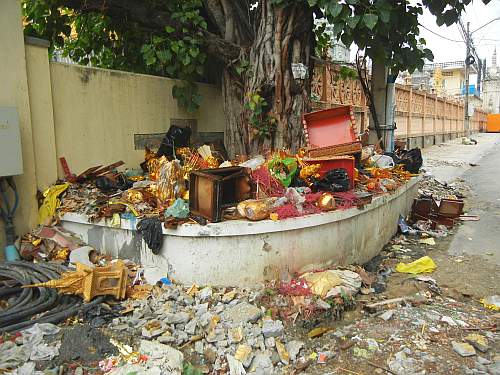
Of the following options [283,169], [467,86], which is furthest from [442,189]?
[467,86]

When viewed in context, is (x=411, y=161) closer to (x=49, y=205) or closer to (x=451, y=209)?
(x=451, y=209)

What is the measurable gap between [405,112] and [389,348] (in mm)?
14716

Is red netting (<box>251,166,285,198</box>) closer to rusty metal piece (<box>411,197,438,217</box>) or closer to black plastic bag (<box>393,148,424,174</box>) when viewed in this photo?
rusty metal piece (<box>411,197,438,217</box>)

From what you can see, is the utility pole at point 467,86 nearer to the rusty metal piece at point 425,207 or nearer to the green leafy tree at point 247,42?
the rusty metal piece at point 425,207

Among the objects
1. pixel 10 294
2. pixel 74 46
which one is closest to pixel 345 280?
pixel 10 294

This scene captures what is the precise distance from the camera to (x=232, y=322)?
3.33 metres

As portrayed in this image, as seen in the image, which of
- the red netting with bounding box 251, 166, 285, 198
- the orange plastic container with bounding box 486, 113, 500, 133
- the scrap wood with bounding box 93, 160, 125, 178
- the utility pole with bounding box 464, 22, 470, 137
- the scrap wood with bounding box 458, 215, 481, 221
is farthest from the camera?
the orange plastic container with bounding box 486, 113, 500, 133

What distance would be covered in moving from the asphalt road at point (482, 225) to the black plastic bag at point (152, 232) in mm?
4005

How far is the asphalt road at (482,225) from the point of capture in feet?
18.2

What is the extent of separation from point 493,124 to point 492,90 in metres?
13.7

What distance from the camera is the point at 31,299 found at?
3447mm

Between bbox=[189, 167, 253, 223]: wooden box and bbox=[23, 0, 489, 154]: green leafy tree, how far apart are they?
6.26ft

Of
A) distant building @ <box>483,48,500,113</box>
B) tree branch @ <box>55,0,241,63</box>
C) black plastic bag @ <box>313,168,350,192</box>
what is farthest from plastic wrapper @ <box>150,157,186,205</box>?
distant building @ <box>483,48,500,113</box>

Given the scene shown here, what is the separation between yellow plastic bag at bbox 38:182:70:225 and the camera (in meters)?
4.46
